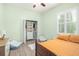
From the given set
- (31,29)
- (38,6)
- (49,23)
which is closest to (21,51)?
(31,29)

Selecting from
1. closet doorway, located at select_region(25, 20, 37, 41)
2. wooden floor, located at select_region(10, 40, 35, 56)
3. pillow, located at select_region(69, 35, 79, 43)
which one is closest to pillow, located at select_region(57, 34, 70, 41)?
pillow, located at select_region(69, 35, 79, 43)

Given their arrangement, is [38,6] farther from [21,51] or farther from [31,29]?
[21,51]

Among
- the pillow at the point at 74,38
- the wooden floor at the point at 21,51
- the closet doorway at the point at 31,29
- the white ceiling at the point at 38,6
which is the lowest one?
the wooden floor at the point at 21,51

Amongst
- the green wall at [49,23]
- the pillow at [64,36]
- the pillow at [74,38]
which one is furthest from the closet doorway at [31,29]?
the pillow at [74,38]

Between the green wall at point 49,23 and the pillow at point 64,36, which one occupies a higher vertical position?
the green wall at point 49,23

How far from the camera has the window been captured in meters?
1.75

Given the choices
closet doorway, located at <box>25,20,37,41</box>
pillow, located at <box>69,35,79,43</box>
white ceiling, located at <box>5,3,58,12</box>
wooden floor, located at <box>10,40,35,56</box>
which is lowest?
wooden floor, located at <box>10,40,35,56</box>

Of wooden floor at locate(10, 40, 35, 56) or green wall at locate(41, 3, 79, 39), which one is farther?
green wall at locate(41, 3, 79, 39)

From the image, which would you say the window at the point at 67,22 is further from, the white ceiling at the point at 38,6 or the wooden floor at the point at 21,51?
the wooden floor at the point at 21,51

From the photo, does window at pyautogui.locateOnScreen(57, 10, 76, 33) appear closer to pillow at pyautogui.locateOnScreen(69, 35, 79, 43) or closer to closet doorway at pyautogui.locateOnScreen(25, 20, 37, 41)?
pillow at pyautogui.locateOnScreen(69, 35, 79, 43)

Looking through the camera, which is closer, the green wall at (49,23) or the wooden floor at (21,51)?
the wooden floor at (21,51)

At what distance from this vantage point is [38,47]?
2275 mm

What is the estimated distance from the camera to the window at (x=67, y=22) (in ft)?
5.75

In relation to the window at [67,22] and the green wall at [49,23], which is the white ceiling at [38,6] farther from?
the window at [67,22]
